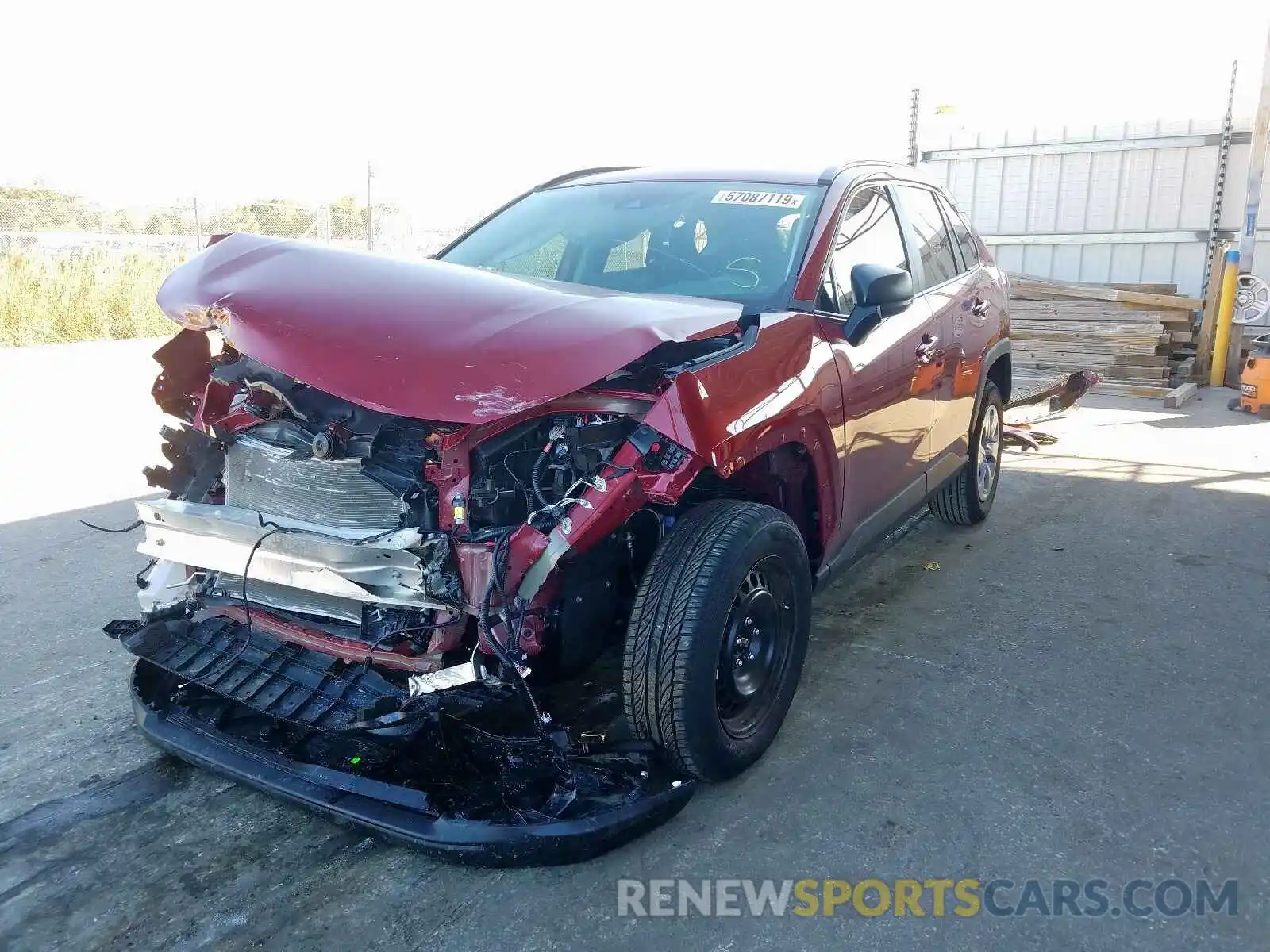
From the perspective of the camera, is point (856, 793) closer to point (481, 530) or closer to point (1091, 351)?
point (481, 530)

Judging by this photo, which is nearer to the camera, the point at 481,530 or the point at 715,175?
the point at 481,530

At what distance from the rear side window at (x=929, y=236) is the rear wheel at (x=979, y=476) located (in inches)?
33.6

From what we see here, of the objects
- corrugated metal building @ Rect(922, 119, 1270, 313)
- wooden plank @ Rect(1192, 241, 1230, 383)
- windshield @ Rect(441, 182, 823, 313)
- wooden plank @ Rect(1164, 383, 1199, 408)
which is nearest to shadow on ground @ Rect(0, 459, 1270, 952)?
windshield @ Rect(441, 182, 823, 313)

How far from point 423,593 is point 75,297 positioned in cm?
1355

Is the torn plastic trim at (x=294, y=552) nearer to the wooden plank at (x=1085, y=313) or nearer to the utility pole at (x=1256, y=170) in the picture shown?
the wooden plank at (x=1085, y=313)

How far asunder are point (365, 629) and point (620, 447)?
0.86 metres

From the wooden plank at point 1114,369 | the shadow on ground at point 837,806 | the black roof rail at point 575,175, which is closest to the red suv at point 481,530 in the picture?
the shadow on ground at point 837,806

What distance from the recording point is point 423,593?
2504 millimetres

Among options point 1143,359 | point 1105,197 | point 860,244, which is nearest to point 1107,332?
point 1143,359

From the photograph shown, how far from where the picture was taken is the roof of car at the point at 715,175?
384 centimetres

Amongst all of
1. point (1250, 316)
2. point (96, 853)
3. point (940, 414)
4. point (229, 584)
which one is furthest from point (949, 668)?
point (1250, 316)

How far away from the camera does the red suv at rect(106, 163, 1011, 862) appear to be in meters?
2.51

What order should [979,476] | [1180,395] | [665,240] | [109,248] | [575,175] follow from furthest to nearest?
1. [109,248]
2. [1180,395]
3. [979,476]
4. [575,175]
5. [665,240]

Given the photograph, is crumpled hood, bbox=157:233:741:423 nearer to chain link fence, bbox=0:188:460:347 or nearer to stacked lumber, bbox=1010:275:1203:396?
chain link fence, bbox=0:188:460:347
